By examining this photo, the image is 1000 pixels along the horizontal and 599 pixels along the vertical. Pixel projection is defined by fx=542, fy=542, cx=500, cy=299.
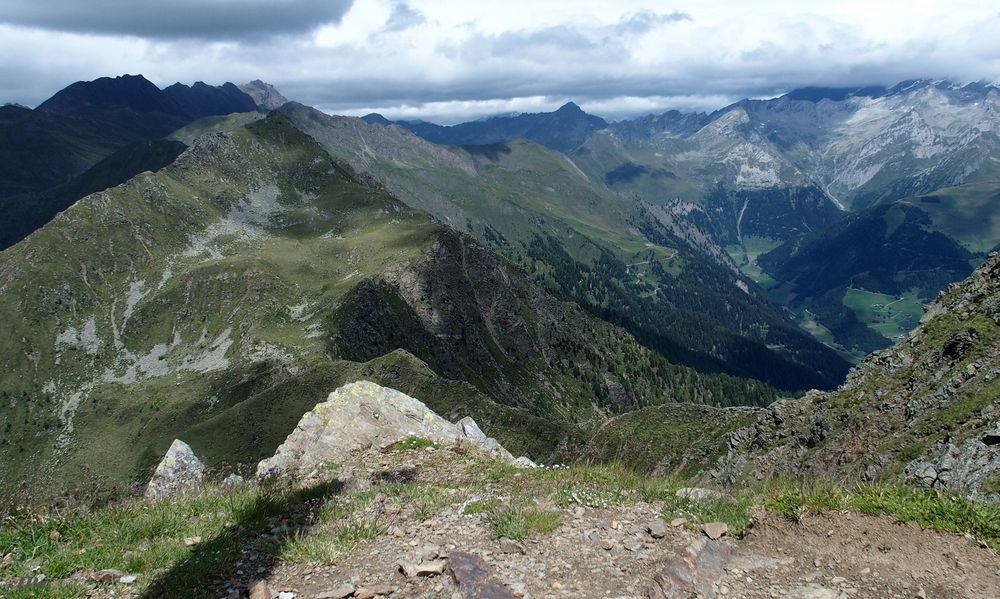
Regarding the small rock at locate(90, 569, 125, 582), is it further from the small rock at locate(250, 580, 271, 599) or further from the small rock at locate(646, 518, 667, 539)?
the small rock at locate(646, 518, 667, 539)

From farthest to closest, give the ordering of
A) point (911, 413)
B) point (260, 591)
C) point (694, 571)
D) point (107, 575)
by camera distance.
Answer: point (911, 413) < point (694, 571) < point (107, 575) < point (260, 591)

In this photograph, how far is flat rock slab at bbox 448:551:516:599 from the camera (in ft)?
30.5

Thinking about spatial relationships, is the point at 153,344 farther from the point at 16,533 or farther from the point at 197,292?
the point at 16,533

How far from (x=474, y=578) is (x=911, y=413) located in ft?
136

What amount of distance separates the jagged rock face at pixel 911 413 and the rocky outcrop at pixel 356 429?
19.1 meters

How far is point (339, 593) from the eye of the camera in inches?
361

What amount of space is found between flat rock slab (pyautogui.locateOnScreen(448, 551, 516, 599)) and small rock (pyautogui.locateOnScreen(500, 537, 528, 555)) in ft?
2.10

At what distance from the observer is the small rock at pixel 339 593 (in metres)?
9.09

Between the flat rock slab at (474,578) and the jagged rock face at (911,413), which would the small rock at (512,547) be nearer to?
the flat rock slab at (474,578)

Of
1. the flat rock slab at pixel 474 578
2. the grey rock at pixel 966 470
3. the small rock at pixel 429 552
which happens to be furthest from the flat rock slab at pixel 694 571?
the grey rock at pixel 966 470

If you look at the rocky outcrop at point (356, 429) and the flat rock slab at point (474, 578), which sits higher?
the flat rock slab at point (474, 578)

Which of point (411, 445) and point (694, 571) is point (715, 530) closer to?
point (694, 571)

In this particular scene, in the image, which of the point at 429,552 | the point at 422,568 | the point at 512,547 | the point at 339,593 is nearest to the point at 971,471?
the point at 512,547

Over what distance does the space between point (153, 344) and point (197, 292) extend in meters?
22.9
